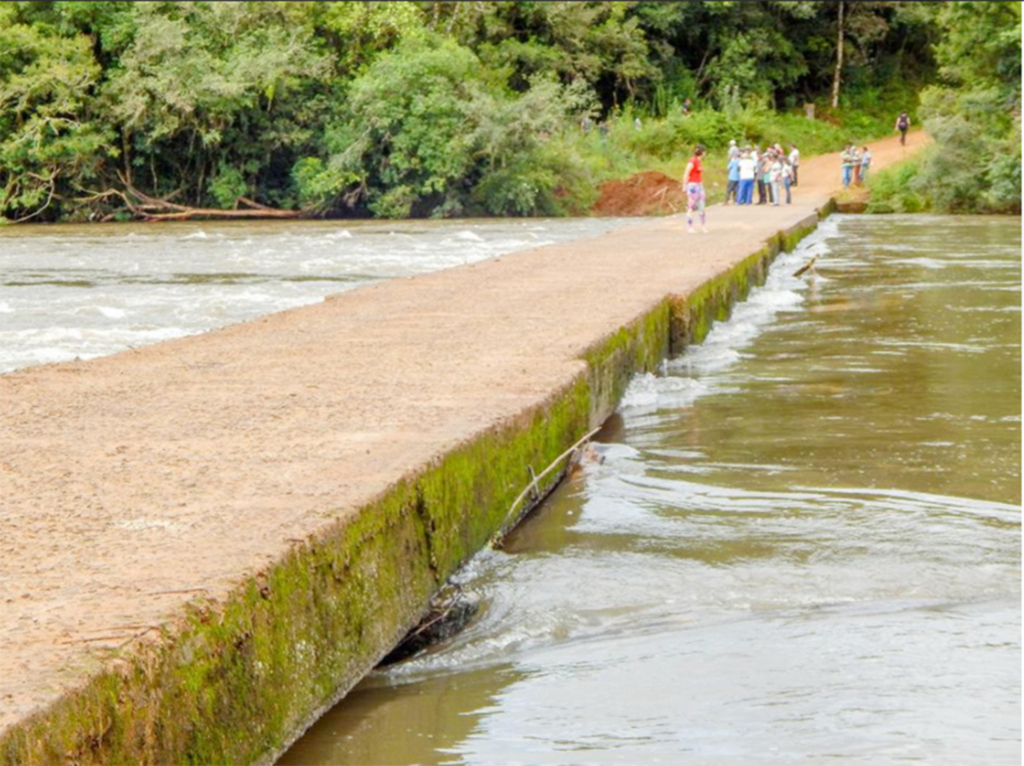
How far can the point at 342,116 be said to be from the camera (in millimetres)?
42406

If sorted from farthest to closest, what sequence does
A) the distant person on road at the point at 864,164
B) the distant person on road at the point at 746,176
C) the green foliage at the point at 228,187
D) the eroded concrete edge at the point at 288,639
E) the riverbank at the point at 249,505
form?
1. the distant person on road at the point at 864,164
2. the green foliage at the point at 228,187
3. the distant person on road at the point at 746,176
4. the riverbank at the point at 249,505
5. the eroded concrete edge at the point at 288,639

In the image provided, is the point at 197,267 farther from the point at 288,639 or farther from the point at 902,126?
the point at 902,126

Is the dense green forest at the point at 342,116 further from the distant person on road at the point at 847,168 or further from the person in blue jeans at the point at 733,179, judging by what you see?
the person in blue jeans at the point at 733,179

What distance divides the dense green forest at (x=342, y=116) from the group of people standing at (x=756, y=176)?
9.72ft

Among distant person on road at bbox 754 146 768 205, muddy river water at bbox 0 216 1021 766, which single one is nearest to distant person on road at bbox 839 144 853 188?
distant person on road at bbox 754 146 768 205

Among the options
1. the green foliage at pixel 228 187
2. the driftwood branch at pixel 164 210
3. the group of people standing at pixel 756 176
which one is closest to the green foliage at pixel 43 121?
the driftwood branch at pixel 164 210

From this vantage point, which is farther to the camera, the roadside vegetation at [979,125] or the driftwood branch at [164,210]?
the driftwood branch at [164,210]

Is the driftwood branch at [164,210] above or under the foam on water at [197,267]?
above

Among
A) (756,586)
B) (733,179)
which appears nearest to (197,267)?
(756,586)

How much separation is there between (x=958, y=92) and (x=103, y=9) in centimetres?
2142

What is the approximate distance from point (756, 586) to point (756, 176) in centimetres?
3356

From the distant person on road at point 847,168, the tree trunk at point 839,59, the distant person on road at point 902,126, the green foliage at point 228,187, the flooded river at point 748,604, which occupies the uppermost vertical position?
the tree trunk at point 839,59

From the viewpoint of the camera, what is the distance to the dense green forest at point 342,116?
38.3 meters

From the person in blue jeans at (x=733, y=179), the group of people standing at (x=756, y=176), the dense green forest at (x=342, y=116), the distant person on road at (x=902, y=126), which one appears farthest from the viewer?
the distant person on road at (x=902, y=126)
